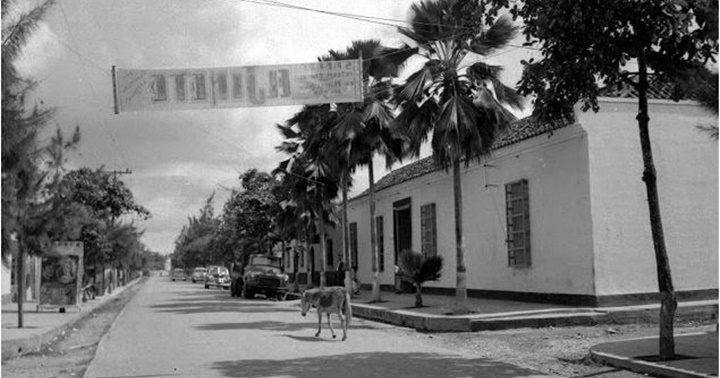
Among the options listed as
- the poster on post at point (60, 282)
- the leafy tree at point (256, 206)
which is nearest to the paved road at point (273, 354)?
the poster on post at point (60, 282)

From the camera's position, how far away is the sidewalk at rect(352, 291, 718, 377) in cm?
1023

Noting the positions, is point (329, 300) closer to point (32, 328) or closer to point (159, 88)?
point (159, 88)

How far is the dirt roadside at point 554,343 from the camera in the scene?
11090 mm

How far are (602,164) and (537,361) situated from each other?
8.35 meters

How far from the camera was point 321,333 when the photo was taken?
16.4 meters

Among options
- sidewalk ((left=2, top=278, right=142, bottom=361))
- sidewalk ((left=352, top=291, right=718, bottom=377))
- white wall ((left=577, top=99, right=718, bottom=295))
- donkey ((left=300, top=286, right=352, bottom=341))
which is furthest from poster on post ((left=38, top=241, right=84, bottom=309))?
white wall ((left=577, top=99, right=718, bottom=295))

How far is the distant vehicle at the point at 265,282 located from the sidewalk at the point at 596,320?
10.9 metres

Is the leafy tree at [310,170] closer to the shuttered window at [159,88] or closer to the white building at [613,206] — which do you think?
the white building at [613,206]

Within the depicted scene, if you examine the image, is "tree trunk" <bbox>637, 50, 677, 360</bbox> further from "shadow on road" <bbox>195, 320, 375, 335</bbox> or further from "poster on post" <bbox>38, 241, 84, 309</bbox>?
"poster on post" <bbox>38, 241, 84, 309</bbox>

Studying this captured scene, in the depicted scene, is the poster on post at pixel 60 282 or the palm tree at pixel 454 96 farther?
the poster on post at pixel 60 282

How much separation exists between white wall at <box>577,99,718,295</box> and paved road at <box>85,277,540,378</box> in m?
5.70

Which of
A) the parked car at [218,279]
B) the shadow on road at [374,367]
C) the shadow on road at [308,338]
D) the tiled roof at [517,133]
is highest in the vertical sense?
the tiled roof at [517,133]

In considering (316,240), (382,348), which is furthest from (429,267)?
(316,240)

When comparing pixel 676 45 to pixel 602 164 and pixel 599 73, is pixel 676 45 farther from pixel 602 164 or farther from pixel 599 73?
pixel 602 164
